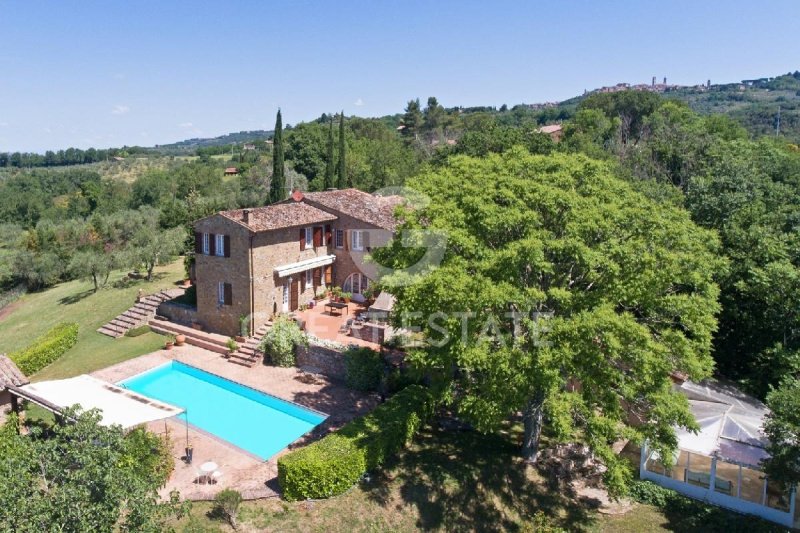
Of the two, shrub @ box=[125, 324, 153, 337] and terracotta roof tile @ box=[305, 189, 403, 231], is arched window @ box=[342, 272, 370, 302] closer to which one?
terracotta roof tile @ box=[305, 189, 403, 231]

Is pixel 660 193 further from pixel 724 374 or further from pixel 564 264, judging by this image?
pixel 564 264

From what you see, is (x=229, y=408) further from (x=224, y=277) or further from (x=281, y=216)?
(x=281, y=216)

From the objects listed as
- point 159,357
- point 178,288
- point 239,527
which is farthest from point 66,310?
point 239,527

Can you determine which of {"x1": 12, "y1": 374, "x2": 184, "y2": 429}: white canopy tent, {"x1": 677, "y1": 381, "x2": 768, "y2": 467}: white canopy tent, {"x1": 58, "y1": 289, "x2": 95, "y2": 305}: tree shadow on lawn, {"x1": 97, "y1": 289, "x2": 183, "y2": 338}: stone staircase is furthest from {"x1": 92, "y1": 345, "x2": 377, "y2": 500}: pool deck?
{"x1": 58, "y1": 289, "x2": 95, "y2": 305}: tree shadow on lawn

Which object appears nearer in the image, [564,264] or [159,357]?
[564,264]

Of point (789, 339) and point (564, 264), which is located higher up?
point (564, 264)

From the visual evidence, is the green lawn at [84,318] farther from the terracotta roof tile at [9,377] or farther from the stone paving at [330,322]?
the stone paving at [330,322]
